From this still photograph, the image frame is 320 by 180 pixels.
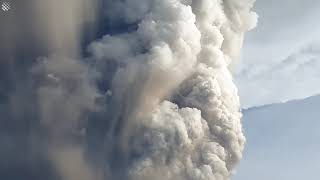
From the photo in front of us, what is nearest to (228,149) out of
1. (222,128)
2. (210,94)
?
(222,128)

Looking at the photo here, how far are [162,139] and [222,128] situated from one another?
419cm

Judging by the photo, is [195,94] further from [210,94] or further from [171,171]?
[171,171]

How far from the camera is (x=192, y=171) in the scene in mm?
34906

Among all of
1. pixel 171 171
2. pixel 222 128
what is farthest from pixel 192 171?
pixel 222 128

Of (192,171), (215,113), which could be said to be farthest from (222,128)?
(192,171)

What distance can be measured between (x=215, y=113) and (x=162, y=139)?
12.9 feet

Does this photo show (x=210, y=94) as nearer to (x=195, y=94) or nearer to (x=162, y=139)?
(x=195, y=94)

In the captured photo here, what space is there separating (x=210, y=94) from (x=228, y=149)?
3.75 metres

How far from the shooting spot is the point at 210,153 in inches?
1385

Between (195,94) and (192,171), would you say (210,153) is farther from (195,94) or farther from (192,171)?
(195,94)

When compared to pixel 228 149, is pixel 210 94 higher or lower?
higher

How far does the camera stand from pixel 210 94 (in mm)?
35656

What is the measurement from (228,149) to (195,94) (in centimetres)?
411

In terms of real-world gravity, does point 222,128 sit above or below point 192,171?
above
